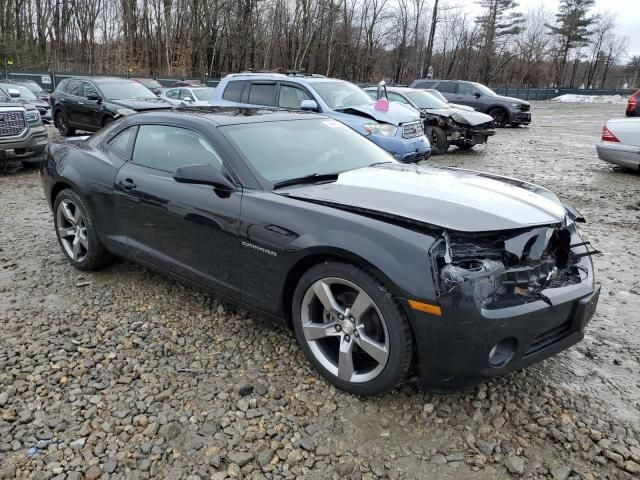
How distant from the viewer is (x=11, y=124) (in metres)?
8.80

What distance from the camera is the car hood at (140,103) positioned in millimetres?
12078

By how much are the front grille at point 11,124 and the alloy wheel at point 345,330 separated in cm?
829

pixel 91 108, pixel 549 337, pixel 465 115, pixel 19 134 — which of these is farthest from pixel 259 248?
pixel 91 108

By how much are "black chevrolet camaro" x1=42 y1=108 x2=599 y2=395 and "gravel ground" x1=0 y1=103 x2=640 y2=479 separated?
0.29 m

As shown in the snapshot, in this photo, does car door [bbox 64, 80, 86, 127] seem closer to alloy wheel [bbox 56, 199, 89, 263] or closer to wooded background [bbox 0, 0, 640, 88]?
alloy wheel [bbox 56, 199, 89, 263]

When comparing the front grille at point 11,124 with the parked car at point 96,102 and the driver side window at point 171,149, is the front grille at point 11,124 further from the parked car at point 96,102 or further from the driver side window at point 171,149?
the driver side window at point 171,149

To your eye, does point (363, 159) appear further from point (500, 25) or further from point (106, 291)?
point (500, 25)

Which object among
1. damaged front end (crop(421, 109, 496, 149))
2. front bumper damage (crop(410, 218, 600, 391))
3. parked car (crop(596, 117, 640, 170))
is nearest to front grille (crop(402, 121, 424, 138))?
damaged front end (crop(421, 109, 496, 149))

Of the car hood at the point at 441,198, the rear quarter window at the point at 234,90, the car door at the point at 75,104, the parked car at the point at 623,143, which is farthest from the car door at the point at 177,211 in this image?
the car door at the point at 75,104

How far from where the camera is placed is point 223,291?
10.7 ft

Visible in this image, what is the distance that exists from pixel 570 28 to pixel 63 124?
62144 millimetres

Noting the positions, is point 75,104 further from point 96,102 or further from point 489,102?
point 489,102

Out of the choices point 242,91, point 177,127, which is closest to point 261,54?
point 242,91

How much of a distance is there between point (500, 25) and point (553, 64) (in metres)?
11.8
